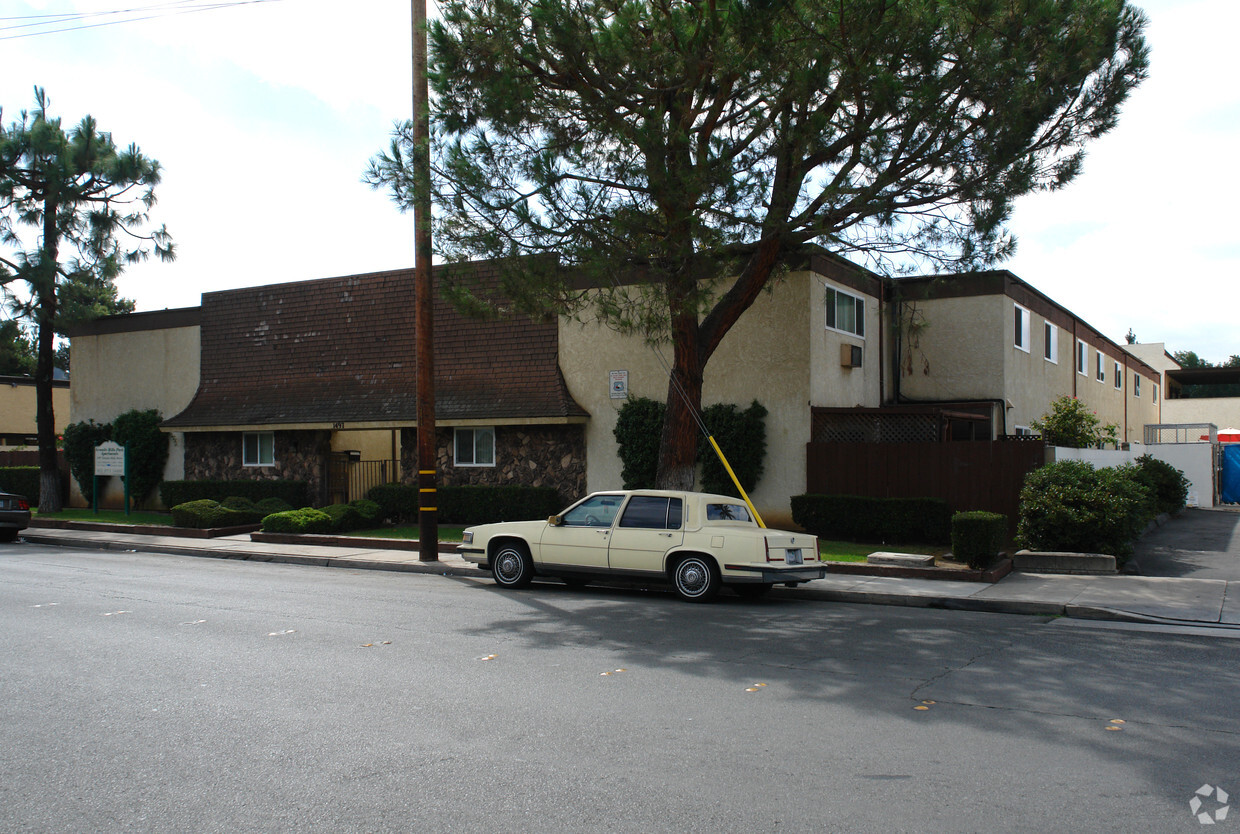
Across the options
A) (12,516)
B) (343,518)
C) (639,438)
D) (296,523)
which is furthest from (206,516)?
(639,438)

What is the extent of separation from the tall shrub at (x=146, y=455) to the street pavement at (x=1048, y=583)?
7.33 metres

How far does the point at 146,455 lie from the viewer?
27.1m

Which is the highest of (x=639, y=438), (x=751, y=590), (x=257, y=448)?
(x=639, y=438)

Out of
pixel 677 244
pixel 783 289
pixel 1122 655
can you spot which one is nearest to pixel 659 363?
pixel 783 289

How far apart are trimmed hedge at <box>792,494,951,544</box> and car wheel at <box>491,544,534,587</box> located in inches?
279

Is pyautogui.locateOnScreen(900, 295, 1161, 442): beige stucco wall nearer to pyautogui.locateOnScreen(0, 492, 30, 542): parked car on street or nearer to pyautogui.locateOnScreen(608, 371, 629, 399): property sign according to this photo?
pyautogui.locateOnScreen(608, 371, 629, 399): property sign

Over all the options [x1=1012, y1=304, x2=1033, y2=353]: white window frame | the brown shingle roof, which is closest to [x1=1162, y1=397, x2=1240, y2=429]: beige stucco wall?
[x1=1012, y1=304, x2=1033, y2=353]: white window frame

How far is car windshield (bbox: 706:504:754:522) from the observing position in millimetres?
12234

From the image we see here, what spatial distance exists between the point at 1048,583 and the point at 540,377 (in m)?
11.9

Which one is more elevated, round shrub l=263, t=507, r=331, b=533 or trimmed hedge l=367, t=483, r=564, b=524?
trimmed hedge l=367, t=483, r=564, b=524

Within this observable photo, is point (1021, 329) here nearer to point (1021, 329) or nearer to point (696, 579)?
point (1021, 329)

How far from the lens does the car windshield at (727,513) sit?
40.1ft

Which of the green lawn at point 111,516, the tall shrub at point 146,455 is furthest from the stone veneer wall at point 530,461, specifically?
the tall shrub at point 146,455

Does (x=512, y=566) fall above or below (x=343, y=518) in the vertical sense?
below
